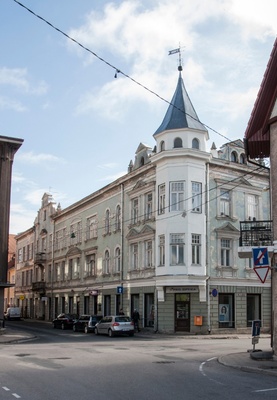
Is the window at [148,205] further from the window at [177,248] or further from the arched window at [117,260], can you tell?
the arched window at [117,260]

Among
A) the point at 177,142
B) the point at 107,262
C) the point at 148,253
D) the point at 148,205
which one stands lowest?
the point at 107,262

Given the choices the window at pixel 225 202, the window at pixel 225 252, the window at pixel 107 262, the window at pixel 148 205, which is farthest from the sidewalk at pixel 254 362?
the window at pixel 107 262

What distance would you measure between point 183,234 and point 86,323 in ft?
30.2

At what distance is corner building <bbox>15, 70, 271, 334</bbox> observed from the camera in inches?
1374

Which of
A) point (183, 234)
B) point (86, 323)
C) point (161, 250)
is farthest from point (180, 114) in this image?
point (86, 323)

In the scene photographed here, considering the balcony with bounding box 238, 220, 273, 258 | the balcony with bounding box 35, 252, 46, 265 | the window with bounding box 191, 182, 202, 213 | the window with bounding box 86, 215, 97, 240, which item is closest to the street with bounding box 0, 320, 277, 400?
the balcony with bounding box 238, 220, 273, 258

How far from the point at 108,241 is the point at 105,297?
4.62 m

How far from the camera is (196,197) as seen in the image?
1409 inches

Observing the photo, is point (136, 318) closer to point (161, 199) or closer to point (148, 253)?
point (148, 253)

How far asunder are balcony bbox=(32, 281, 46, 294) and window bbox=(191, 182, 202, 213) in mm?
29197

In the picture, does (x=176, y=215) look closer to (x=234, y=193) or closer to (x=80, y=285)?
(x=234, y=193)

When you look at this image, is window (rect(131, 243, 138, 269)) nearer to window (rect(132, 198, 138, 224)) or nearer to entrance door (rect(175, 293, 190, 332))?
window (rect(132, 198, 138, 224))

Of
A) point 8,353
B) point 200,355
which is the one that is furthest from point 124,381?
point 8,353

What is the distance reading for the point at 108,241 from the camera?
1737 inches
